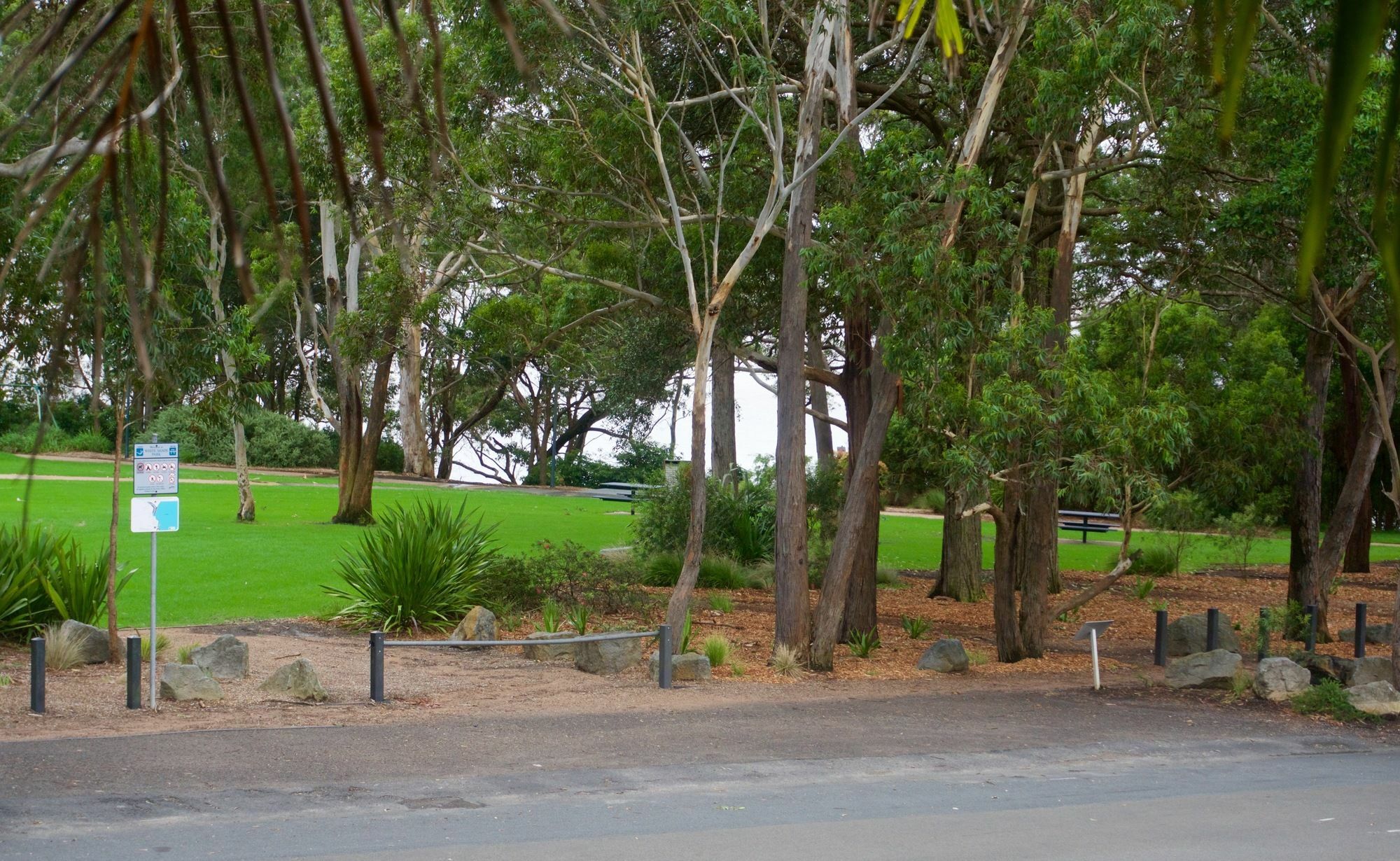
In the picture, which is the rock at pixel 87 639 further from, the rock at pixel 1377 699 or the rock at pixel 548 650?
the rock at pixel 1377 699

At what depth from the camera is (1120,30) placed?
1224cm

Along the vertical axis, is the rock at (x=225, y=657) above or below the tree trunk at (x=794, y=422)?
below

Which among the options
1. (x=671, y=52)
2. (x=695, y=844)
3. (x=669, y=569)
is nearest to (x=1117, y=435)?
(x=695, y=844)

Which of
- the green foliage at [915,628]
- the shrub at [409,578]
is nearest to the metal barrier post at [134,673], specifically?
the shrub at [409,578]

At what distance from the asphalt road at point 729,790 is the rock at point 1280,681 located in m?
0.92

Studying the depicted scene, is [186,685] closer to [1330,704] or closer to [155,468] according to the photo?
[155,468]

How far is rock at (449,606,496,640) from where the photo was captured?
15.5 meters

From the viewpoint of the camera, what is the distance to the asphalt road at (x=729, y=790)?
7.18 metres

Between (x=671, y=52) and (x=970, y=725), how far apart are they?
1020 centimetres

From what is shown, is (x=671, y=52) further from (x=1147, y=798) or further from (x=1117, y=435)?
(x=1147, y=798)

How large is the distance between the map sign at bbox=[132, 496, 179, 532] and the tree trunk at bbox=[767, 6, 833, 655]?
18.3ft

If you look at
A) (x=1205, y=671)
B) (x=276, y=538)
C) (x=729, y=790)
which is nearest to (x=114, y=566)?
(x=729, y=790)

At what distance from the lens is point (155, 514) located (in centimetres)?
1109

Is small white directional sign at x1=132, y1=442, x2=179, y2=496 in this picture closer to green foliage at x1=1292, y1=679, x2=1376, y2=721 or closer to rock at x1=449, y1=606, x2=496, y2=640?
rock at x1=449, y1=606, x2=496, y2=640
